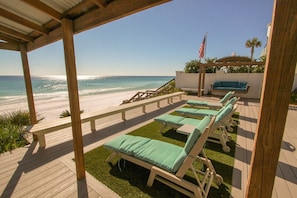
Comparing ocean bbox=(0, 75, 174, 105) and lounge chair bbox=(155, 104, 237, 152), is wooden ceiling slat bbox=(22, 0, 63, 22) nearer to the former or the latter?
lounge chair bbox=(155, 104, 237, 152)

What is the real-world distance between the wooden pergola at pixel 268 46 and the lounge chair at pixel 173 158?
0.73 meters

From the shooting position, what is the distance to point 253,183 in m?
1.03

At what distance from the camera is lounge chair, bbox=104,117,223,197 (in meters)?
1.76

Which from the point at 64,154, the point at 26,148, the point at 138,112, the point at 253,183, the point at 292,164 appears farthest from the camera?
the point at 138,112

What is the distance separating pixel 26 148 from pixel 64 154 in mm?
1102

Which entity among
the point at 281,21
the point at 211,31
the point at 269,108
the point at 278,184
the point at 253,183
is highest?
the point at 211,31

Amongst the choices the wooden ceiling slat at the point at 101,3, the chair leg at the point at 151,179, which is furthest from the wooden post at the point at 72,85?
the chair leg at the point at 151,179

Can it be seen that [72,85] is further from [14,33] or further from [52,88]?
[52,88]

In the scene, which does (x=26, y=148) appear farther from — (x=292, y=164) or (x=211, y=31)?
(x=211, y=31)

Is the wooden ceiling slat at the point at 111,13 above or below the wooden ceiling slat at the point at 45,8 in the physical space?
below

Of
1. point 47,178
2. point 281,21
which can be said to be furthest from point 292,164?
point 47,178

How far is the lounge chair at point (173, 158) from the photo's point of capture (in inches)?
69.2

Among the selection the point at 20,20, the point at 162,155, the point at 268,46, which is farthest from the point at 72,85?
the point at 268,46

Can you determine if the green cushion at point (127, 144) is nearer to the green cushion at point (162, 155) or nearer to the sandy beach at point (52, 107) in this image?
the green cushion at point (162, 155)
